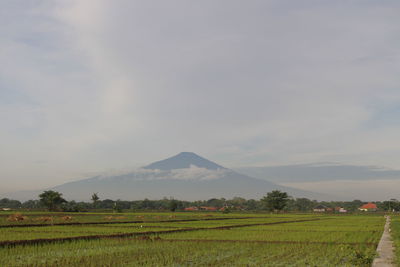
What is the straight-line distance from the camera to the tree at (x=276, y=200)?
10312cm

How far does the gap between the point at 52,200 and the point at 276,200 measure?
5125 centimetres

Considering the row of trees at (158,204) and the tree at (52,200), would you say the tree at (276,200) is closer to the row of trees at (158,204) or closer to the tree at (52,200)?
the row of trees at (158,204)

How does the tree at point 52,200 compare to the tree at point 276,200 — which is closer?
the tree at point 52,200

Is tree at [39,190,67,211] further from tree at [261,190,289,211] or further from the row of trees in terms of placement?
tree at [261,190,289,211]

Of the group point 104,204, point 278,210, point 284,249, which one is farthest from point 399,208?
point 284,249

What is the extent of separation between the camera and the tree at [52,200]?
83.1 m

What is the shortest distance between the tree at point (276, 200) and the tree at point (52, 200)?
156 feet

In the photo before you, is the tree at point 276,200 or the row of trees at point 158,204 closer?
the row of trees at point 158,204

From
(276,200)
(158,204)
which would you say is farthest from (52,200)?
(158,204)

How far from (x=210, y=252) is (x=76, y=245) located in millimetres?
5425

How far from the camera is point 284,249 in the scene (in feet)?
55.2

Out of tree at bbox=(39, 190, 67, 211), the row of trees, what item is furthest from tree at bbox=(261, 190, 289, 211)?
tree at bbox=(39, 190, 67, 211)

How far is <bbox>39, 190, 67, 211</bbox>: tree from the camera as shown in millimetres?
83062

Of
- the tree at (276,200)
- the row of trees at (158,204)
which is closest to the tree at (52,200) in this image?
the row of trees at (158,204)
